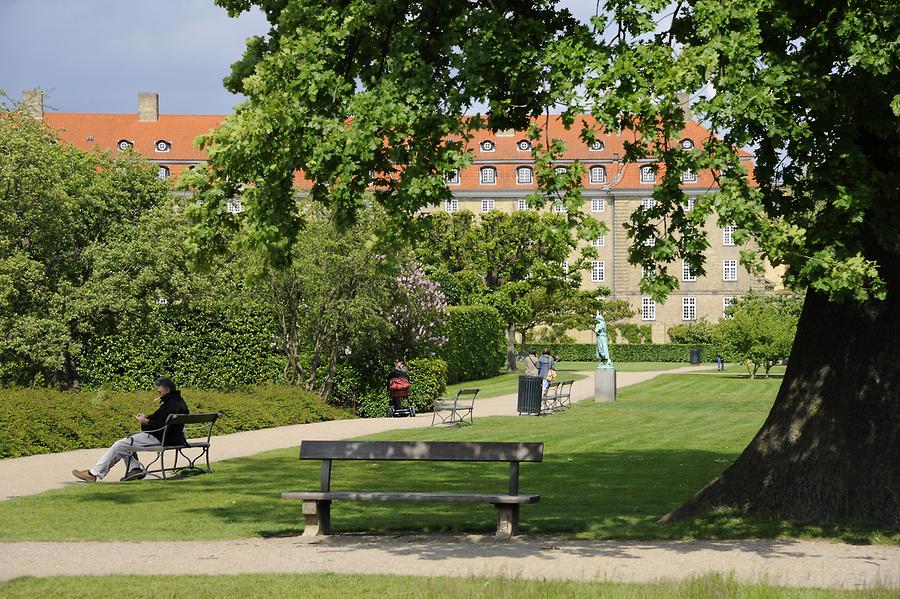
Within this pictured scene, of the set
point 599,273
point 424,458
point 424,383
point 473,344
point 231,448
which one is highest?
point 599,273

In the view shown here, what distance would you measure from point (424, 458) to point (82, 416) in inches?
451

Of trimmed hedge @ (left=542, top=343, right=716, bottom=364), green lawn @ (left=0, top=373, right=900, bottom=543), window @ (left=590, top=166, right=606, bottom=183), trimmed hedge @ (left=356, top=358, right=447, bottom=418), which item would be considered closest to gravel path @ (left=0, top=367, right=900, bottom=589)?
green lawn @ (left=0, top=373, right=900, bottom=543)

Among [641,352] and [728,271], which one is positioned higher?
[728,271]

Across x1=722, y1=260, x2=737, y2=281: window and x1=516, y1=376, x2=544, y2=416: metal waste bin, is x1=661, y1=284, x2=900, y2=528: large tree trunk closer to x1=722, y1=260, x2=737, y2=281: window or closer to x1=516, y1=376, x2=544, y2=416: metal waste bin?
x1=516, y1=376, x2=544, y2=416: metal waste bin

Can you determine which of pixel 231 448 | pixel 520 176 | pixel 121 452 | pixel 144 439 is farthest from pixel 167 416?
pixel 520 176

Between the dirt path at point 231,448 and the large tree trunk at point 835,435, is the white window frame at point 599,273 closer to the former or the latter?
the dirt path at point 231,448

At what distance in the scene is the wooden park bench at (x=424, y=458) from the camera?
1018cm

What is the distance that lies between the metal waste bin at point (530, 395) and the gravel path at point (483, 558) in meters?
17.6

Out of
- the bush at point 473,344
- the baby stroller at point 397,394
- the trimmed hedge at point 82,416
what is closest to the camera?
the trimmed hedge at point 82,416

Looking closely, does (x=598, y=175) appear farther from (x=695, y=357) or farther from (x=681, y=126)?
(x=681, y=126)

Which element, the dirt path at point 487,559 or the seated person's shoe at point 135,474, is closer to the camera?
the dirt path at point 487,559

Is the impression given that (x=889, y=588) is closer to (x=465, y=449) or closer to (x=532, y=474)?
(x=465, y=449)

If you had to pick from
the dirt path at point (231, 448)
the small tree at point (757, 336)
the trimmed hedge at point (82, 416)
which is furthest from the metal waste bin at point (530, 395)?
the small tree at point (757, 336)

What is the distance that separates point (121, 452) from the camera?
1539 centimetres
